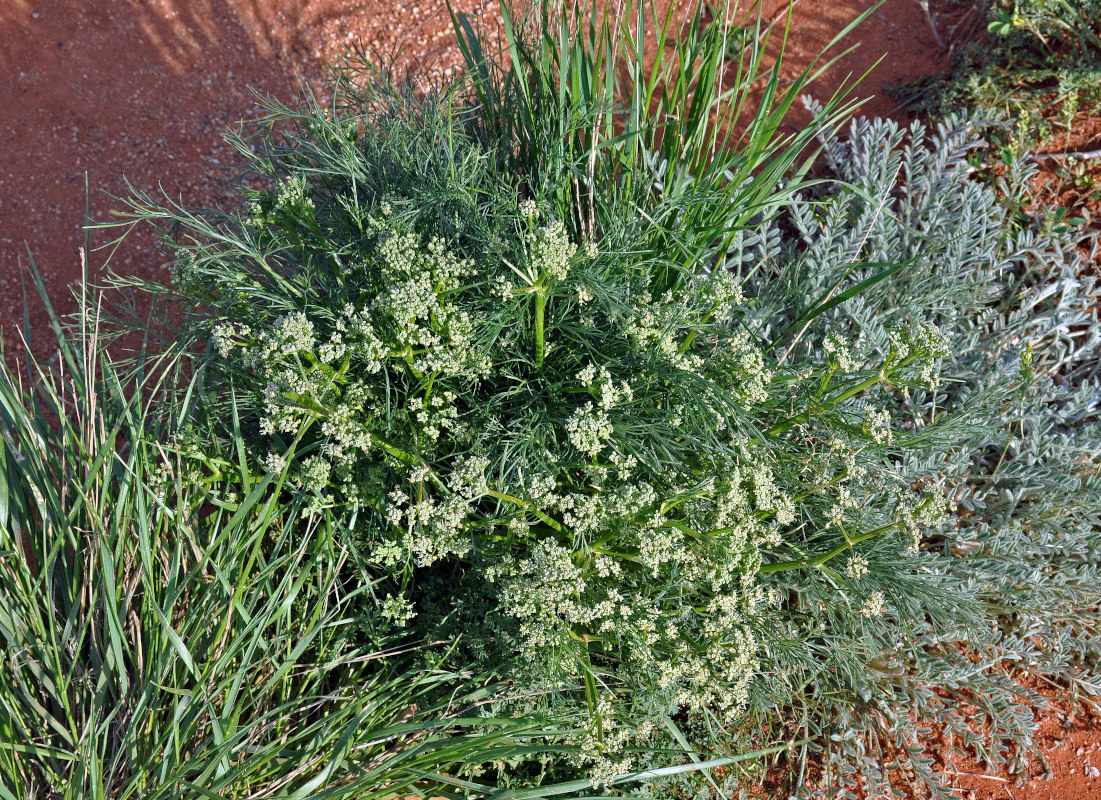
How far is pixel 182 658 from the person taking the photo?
6.30 ft

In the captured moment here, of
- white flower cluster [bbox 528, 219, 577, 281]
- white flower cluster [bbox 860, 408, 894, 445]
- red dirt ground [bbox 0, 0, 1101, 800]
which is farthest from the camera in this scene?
red dirt ground [bbox 0, 0, 1101, 800]

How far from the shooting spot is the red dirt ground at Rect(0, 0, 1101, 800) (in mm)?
3643

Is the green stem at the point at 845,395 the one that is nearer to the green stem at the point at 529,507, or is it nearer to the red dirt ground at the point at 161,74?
the green stem at the point at 529,507

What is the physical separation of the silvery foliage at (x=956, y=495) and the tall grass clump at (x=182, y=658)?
112 cm

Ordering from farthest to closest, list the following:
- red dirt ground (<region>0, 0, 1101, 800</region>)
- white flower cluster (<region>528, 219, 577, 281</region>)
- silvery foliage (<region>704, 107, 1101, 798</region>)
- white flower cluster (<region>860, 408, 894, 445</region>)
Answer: red dirt ground (<region>0, 0, 1101, 800</region>) → silvery foliage (<region>704, 107, 1101, 798</region>) → white flower cluster (<region>860, 408, 894, 445</region>) → white flower cluster (<region>528, 219, 577, 281</region>)

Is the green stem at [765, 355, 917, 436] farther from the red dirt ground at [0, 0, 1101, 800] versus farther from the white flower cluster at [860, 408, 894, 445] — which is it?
the red dirt ground at [0, 0, 1101, 800]

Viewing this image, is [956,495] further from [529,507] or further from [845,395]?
[529,507]

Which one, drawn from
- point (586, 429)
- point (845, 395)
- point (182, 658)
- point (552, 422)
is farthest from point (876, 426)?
point (182, 658)

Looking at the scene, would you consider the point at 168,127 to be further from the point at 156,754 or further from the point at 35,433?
the point at 156,754

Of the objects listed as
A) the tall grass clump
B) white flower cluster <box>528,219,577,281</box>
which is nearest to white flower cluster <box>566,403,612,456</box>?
white flower cluster <box>528,219,577,281</box>

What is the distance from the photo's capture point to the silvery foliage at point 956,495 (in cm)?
248

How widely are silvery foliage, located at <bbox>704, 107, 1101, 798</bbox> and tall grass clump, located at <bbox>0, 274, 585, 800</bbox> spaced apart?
112 centimetres

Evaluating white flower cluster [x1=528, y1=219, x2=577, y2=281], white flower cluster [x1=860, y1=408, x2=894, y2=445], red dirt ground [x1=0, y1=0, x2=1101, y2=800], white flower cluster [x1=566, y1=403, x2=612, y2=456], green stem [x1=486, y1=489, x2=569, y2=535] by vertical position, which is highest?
red dirt ground [x1=0, y1=0, x2=1101, y2=800]

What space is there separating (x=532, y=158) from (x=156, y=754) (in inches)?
84.9
